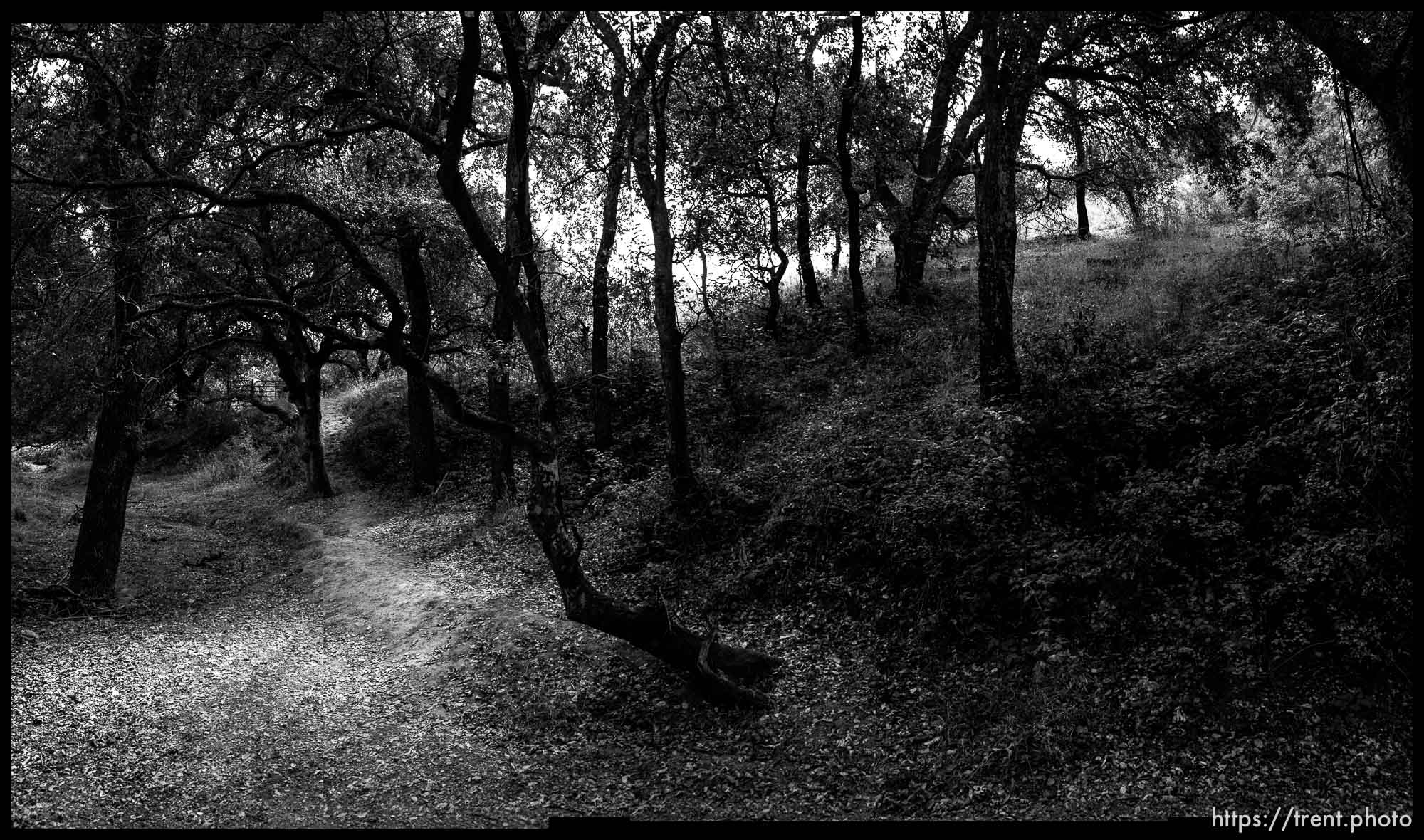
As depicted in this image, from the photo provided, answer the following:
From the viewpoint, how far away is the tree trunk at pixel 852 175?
1570cm

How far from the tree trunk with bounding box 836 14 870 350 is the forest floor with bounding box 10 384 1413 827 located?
8820 mm

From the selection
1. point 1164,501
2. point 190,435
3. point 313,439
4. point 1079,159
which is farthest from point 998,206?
point 190,435

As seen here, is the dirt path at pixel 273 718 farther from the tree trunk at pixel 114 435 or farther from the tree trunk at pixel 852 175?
the tree trunk at pixel 852 175

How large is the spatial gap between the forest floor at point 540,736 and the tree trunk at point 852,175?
8820 millimetres

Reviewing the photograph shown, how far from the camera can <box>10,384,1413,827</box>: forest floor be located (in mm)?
6285

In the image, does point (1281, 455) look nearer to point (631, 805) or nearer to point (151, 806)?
point (631, 805)

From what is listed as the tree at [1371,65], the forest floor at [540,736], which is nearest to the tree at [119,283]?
the forest floor at [540,736]

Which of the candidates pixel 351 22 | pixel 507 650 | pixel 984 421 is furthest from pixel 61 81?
pixel 984 421

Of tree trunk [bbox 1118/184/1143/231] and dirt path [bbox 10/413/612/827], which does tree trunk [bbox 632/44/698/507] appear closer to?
dirt path [bbox 10/413/612/827]

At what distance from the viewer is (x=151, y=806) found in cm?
683

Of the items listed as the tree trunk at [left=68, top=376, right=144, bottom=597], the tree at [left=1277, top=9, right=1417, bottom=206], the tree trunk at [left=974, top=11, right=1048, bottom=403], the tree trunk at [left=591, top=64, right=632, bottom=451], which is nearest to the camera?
the tree at [left=1277, top=9, right=1417, bottom=206]

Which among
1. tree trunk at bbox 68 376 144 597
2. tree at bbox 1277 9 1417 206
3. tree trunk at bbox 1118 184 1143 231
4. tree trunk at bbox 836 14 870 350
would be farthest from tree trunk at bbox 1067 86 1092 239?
tree trunk at bbox 68 376 144 597

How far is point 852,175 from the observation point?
1819 centimetres

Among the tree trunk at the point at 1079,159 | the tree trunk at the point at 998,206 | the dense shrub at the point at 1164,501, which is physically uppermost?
the tree trunk at the point at 1079,159
